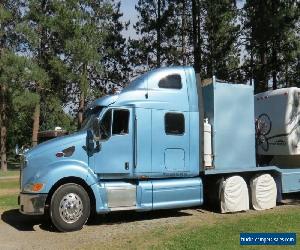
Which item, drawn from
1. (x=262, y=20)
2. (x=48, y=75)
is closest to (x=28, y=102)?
(x=48, y=75)

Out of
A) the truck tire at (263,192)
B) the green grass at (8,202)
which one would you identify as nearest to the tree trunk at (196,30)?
the green grass at (8,202)

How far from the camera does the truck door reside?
11836mm

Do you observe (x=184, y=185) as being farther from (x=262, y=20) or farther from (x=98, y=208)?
(x=262, y=20)

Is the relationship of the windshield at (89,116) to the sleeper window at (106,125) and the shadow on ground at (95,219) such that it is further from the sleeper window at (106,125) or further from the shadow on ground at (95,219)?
the shadow on ground at (95,219)

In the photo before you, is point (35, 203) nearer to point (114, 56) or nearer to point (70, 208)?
point (70, 208)

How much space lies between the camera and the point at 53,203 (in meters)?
11.1

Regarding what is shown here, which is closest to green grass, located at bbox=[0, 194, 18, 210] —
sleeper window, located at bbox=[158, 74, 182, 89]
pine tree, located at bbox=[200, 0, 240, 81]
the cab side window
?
the cab side window

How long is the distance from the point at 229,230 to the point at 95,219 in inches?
135

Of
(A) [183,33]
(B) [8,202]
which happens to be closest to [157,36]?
(A) [183,33]

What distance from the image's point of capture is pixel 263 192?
14.1m

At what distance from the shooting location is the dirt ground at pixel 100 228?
10133 mm

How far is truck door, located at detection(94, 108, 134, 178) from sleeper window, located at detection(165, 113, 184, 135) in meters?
0.95

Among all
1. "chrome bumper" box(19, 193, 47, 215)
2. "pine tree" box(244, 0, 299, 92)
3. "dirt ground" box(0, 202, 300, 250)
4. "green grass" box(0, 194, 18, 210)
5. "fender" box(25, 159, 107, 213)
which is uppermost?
"pine tree" box(244, 0, 299, 92)

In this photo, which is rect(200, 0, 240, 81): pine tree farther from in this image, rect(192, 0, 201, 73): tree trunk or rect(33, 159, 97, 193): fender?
rect(33, 159, 97, 193): fender
